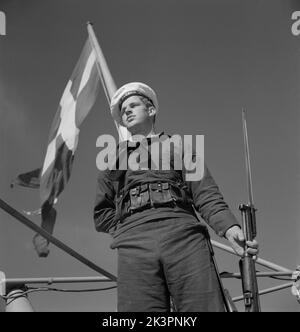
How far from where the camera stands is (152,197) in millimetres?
2730

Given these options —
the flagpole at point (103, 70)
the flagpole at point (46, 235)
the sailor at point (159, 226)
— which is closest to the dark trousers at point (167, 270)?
the sailor at point (159, 226)

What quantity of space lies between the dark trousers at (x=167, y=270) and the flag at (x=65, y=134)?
9.54 feet

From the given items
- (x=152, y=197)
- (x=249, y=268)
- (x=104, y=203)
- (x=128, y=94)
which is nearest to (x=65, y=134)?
(x=128, y=94)

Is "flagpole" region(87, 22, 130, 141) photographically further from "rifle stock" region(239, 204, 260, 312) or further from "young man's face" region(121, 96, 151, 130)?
"rifle stock" region(239, 204, 260, 312)

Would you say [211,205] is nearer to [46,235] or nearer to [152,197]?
[152,197]

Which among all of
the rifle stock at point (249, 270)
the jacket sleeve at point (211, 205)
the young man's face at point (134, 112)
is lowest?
the rifle stock at point (249, 270)

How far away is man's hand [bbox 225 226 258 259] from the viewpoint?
8.30ft

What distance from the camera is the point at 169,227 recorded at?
8.64 feet

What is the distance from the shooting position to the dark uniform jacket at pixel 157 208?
267 cm

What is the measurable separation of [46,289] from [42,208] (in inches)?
83.0

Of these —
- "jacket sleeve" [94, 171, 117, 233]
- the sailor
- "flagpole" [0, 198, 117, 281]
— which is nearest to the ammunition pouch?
the sailor

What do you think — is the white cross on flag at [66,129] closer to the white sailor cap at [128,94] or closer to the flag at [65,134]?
the flag at [65,134]

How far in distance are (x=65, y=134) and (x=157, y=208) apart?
12.8 ft

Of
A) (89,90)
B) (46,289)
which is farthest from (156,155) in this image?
(89,90)
